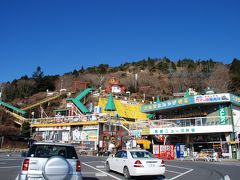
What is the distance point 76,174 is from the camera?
757 cm

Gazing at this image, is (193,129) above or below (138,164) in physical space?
above

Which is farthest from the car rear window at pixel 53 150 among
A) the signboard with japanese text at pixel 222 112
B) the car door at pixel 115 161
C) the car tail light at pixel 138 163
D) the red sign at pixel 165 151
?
the signboard with japanese text at pixel 222 112

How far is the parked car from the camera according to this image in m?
6.74

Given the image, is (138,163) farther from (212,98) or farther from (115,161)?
(212,98)

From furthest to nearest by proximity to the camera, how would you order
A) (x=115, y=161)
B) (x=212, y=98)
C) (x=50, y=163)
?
(x=212, y=98), (x=115, y=161), (x=50, y=163)

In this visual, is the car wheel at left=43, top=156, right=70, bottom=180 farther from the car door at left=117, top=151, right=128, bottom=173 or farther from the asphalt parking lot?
the car door at left=117, top=151, right=128, bottom=173

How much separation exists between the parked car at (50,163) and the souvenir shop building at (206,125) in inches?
889

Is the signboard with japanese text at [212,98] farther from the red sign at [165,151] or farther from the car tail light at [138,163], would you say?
the car tail light at [138,163]

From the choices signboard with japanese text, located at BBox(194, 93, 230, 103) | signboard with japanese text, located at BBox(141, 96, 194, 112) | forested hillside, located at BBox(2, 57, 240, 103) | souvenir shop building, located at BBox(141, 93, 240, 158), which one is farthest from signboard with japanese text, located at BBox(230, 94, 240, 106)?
forested hillside, located at BBox(2, 57, 240, 103)

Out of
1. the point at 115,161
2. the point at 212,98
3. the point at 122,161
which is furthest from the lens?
the point at 212,98

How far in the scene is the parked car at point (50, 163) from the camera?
674cm

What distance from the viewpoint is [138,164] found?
11.3 m

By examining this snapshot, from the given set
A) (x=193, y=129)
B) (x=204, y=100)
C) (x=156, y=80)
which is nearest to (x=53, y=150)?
(x=193, y=129)

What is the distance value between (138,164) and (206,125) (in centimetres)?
1917
